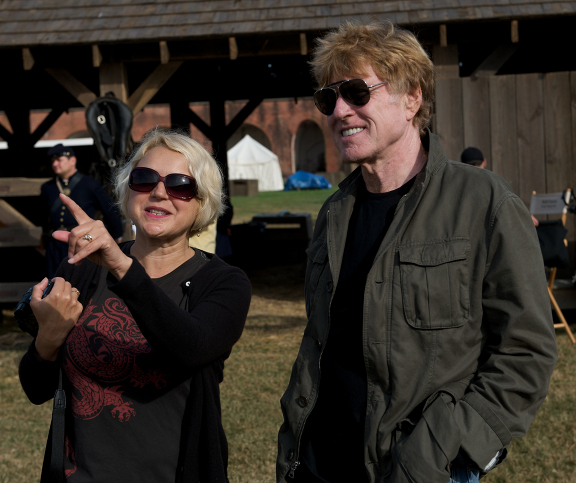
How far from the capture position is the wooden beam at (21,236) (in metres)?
7.98

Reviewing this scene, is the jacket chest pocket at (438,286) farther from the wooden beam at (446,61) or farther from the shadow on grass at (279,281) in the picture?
the shadow on grass at (279,281)

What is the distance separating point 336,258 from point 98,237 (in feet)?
2.47

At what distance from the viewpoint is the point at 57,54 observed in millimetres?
7969

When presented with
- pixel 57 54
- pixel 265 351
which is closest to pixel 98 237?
pixel 265 351

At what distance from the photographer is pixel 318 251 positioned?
85.7 inches

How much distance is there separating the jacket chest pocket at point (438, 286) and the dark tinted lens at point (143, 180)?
83 cm

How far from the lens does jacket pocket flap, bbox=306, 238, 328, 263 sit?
2.14 meters

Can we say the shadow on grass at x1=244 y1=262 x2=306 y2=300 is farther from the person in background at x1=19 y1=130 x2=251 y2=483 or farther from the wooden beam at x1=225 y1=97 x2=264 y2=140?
the person in background at x1=19 y1=130 x2=251 y2=483

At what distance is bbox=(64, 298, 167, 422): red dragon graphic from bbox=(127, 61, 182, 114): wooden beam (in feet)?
20.2

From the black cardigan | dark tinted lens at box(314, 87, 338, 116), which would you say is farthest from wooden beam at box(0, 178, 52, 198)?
dark tinted lens at box(314, 87, 338, 116)

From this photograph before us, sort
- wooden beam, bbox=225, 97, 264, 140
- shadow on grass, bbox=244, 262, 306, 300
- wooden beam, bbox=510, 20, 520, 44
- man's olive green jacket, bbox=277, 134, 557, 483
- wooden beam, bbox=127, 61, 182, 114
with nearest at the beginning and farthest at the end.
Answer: man's olive green jacket, bbox=277, 134, 557, 483 < wooden beam, bbox=510, 20, 520, 44 < wooden beam, bbox=127, 61, 182, 114 < shadow on grass, bbox=244, 262, 306, 300 < wooden beam, bbox=225, 97, 264, 140

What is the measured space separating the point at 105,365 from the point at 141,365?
10 cm

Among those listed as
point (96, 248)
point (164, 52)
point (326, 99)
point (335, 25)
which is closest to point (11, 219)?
point (164, 52)

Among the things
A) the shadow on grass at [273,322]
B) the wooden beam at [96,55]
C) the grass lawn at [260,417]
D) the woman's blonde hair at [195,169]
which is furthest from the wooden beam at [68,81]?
the woman's blonde hair at [195,169]
